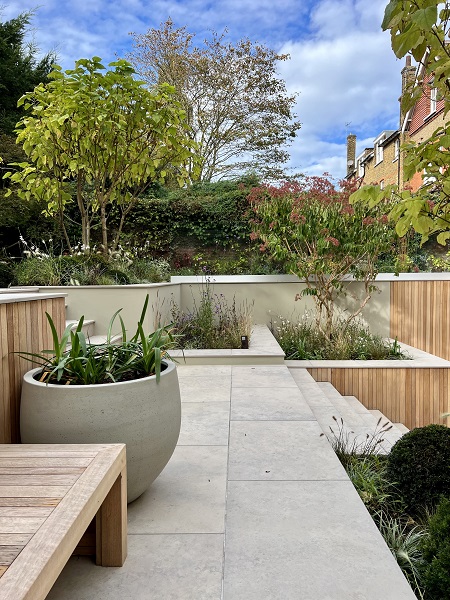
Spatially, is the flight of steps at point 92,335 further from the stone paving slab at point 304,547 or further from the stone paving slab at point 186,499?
the stone paving slab at point 304,547

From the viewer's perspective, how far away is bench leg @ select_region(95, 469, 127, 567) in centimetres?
141

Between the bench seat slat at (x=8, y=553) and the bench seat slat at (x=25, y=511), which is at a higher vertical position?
the bench seat slat at (x=8, y=553)

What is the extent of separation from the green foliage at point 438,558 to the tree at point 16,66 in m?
11.4

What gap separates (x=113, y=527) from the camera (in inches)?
55.7

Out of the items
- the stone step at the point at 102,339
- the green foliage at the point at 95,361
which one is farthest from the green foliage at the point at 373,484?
the stone step at the point at 102,339

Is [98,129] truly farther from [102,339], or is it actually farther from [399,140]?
[399,140]

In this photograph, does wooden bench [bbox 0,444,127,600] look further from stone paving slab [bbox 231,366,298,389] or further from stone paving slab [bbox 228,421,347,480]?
stone paving slab [bbox 231,366,298,389]

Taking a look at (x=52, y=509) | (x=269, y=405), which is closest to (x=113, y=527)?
(x=52, y=509)

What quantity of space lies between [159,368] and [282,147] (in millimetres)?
14485

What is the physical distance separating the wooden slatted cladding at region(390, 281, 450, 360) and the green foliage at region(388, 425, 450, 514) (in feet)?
13.9

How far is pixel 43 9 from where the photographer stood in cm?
1170

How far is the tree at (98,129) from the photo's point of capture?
488 centimetres

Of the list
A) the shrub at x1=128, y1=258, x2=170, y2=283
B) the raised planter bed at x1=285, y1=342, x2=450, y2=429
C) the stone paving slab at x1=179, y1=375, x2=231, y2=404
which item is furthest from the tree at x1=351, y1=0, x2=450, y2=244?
Result: the shrub at x1=128, y1=258, x2=170, y2=283

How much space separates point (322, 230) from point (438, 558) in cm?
433
